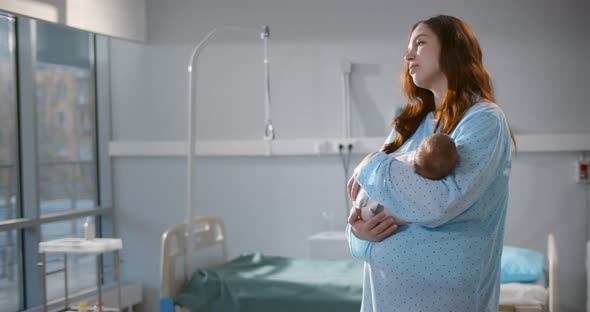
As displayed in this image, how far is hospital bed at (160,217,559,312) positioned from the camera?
3098 millimetres

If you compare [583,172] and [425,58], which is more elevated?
[425,58]

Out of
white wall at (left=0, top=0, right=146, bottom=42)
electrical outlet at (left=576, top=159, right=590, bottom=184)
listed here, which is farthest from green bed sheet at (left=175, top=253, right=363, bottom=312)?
white wall at (left=0, top=0, right=146, bottom=42)

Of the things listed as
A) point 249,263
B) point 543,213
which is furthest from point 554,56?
point 249,263

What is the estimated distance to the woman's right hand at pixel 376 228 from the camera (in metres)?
1.50

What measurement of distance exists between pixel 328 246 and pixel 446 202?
2934 millimetres

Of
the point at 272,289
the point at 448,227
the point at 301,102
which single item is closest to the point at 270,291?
the point at 272,289

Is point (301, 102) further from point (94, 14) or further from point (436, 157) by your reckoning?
point (436, 157)

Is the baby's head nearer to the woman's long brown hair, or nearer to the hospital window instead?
the woman's long brown hair

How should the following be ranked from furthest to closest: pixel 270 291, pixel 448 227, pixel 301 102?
pixel 301 102 < pixel 270 291 < pixel 448 227

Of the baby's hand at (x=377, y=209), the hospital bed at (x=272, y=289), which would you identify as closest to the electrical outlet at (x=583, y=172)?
the hospital bed at (x=272, y=289)

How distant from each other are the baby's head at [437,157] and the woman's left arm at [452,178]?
1 centimetres

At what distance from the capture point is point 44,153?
4324mm

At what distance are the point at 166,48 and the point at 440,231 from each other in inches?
143

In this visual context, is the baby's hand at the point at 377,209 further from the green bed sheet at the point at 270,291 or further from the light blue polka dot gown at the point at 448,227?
the green bed sheet at the point at 270,291
